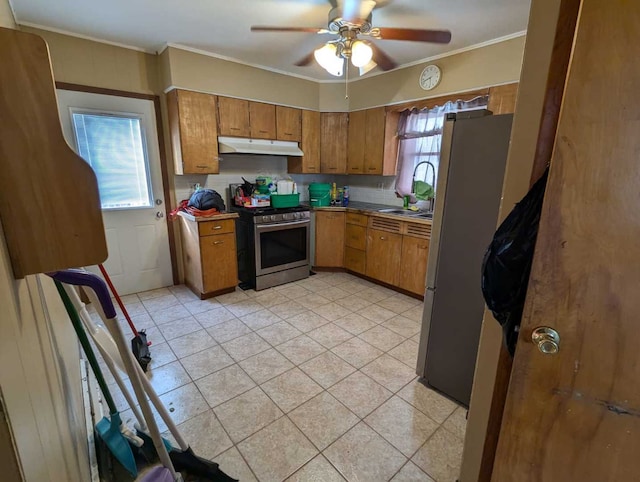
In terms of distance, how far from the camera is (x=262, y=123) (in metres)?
3.66

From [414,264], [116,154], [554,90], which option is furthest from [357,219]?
[554,90]

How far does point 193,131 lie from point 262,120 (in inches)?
33.7

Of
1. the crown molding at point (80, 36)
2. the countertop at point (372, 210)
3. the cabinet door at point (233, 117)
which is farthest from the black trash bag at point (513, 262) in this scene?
the crown molding at point (80, 36)

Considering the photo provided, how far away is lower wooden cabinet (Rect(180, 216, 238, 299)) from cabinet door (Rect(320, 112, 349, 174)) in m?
1.69

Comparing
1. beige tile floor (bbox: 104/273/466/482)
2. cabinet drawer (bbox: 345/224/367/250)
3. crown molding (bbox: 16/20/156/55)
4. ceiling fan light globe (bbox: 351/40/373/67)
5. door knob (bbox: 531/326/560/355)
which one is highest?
crown molding (bbox: 16/20/156/55)

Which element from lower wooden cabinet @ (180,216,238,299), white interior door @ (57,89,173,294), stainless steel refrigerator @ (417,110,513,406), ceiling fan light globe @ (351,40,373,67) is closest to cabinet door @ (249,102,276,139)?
white interior door @ (57,89,173,294)

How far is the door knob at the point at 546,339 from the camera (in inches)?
32.1

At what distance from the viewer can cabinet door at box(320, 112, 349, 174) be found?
418cm

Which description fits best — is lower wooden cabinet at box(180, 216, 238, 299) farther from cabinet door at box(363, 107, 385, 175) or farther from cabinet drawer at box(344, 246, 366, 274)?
cabinet door at box(363, 107, 385, 175)

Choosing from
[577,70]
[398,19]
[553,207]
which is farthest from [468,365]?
[398,19]

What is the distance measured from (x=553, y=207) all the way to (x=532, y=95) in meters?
0.46

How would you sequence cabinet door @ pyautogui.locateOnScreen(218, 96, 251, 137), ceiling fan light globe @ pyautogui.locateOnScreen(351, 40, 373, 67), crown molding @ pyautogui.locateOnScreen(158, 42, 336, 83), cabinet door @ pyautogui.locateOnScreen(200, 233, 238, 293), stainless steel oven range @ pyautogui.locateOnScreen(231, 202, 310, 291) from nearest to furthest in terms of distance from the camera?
ceiling fan light globe @ pyautogui.locateOnScreen(351, 40, 373, 67)
crown molding @ pyautogui.locateOnScreen(158, 42, 336, 83)
cabinet door @ pyautogui.locateOnScreen(200, 233, 238, 293)
cabinet door @ pyautogui.locateOnScreen(218, 96, 251, 137)
stainless steel oven range @ pyautogui.locateOnScreen(231, 202, 310, 291)

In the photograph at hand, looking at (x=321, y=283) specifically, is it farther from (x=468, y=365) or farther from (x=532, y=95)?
(x=532, y=95)

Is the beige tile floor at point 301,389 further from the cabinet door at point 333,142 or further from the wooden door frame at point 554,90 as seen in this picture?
the cabinet door at point 333,142
